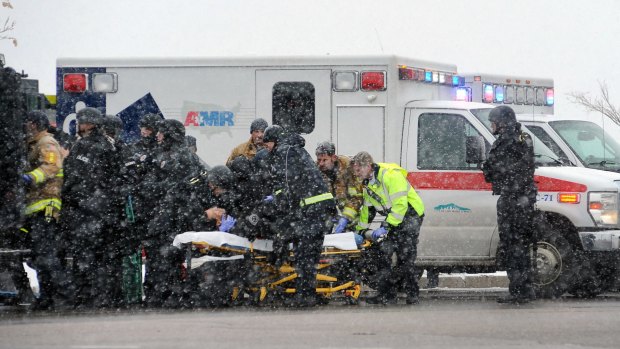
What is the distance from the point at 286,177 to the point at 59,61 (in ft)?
11.3

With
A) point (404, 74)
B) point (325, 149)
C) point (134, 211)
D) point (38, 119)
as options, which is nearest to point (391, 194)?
point (325, 149)

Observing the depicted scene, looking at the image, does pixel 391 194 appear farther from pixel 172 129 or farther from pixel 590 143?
pixel 590 143

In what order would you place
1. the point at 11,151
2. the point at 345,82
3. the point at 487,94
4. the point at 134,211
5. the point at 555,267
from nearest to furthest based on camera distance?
the point at 11,151 < the point at 134,211 < the point at 555,267 < the point at 345,82 < the point at 487,94

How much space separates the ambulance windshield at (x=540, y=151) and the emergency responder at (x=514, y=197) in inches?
34.1

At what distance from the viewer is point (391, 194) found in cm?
1166

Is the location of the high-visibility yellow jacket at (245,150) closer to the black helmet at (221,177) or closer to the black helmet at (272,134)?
the black helmet at (221,177)

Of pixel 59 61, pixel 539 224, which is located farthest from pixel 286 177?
pixel 59 61

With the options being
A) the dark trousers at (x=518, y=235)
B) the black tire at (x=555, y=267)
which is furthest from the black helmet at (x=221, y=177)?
the black tire at (x=555, y=267)

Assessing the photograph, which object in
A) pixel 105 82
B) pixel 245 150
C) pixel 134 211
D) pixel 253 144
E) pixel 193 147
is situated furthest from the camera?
pixel 105 82

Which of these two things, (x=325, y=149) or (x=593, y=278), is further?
(x=593, y=278)

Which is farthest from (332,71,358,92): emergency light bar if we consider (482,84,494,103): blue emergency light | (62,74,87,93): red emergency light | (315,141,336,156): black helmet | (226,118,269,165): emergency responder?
(62,74,87,93): red emergency light

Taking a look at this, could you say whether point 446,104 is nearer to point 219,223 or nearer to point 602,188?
point 602,188

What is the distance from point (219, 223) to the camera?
11773 mm

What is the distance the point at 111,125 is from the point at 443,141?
3430 millimetres
